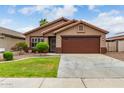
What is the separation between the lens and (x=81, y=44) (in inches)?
1156

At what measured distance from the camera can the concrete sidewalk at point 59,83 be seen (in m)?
9.49

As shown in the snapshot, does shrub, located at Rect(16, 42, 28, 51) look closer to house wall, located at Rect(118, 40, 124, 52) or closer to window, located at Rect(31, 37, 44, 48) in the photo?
window, located at Rect(31, 37, 44, 48)

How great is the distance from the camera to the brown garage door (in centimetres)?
2931

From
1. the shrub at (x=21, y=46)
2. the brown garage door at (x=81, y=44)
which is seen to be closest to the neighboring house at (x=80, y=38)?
the brown garage door at (x=81, y=44)

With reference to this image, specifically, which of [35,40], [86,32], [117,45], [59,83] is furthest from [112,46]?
[59,83]

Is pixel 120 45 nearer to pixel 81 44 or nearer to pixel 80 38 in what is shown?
pixel 81 44

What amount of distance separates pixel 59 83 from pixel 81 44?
1950 centimetres

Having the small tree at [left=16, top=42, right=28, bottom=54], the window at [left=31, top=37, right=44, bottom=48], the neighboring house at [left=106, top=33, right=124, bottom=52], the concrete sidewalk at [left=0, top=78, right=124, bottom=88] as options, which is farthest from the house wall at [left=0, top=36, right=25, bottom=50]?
the concrete sidewalk at [left=0, top=78, right=124, bottom=88]

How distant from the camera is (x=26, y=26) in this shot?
127 ft

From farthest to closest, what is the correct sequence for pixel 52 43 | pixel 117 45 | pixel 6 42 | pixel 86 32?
pixel 117 45
pixel 6 42
pixel 52 43
pixel 86 32

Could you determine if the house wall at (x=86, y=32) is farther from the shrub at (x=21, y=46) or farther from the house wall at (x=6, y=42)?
the house wall at (x=6, y=42)
